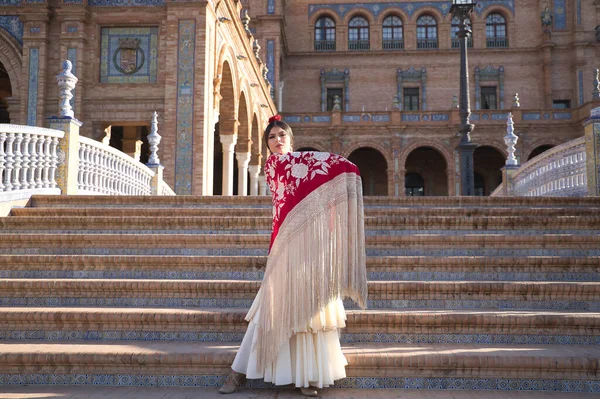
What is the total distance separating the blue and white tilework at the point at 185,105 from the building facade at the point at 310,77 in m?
0.03

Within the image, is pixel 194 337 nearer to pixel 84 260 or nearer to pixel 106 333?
pixel 106 333

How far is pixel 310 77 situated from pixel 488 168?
10.7m

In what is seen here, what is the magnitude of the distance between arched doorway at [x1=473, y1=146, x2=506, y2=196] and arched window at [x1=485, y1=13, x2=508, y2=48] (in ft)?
21.9

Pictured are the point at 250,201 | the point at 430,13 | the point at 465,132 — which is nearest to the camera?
the point at 250,201

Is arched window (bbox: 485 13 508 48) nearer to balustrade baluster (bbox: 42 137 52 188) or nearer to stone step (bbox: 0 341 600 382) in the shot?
balustrade baluster (bbox: 42 137 52 188)

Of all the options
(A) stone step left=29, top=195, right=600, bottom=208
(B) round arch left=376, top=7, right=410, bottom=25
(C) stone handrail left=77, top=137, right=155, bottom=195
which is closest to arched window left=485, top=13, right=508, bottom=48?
(B) round arch left=376, top=7, right=410, bottom=25

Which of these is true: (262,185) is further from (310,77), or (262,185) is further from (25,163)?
(25,163)

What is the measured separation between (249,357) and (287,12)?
30056mm

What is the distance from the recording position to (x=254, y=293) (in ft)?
13.8

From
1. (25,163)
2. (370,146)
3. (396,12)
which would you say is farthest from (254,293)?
(396,12)

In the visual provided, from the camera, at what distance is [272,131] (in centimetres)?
322

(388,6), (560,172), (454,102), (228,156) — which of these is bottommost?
(560,172)

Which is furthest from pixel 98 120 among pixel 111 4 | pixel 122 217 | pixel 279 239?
pixel 279 239

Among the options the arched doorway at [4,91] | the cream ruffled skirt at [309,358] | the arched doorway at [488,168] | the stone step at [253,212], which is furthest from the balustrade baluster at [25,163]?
the arched doorway at [488,168]
